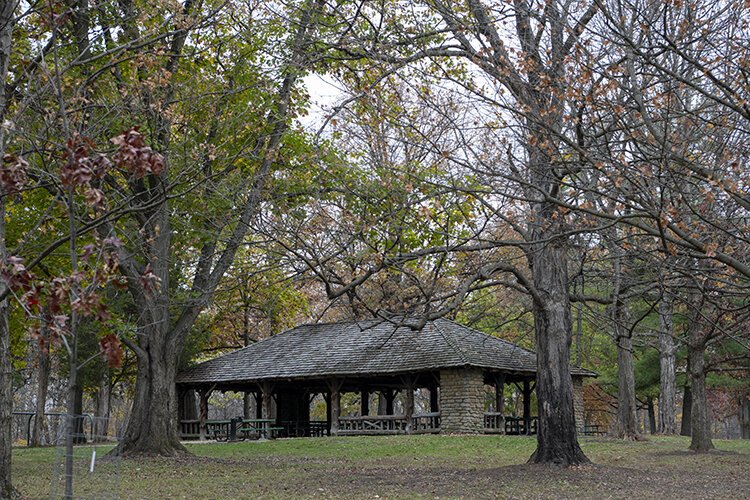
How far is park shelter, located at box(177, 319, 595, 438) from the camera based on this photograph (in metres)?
24.6

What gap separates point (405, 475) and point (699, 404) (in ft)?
26.9

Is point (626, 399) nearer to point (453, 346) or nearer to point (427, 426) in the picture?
point (453, 346)

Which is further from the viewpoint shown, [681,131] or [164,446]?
[164,446]

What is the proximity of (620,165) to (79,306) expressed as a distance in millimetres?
4211

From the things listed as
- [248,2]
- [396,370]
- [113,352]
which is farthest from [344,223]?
[396,370]

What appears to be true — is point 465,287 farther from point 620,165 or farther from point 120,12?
point 120,12

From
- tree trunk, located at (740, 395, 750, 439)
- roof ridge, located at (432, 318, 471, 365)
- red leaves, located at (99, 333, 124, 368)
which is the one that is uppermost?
roof ridge, located at (432, 318, 471, 365)

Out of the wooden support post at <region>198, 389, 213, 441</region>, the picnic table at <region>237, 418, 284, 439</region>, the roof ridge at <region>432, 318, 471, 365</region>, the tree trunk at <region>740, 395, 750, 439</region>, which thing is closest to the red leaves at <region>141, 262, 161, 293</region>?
the roof ridge at <region>432, 318, 471, 365</region>

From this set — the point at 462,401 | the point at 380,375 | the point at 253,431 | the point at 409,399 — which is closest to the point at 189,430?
the point at 253,431

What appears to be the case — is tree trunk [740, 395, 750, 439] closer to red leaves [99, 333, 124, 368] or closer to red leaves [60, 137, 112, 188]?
red leaves [99, 333, 124, 368]

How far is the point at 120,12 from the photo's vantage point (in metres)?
13.9

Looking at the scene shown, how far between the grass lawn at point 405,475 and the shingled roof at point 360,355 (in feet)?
17.8

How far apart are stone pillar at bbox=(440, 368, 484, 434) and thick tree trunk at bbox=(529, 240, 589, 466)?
1103 cm

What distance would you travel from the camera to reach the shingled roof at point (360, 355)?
Answer: 988 inches
